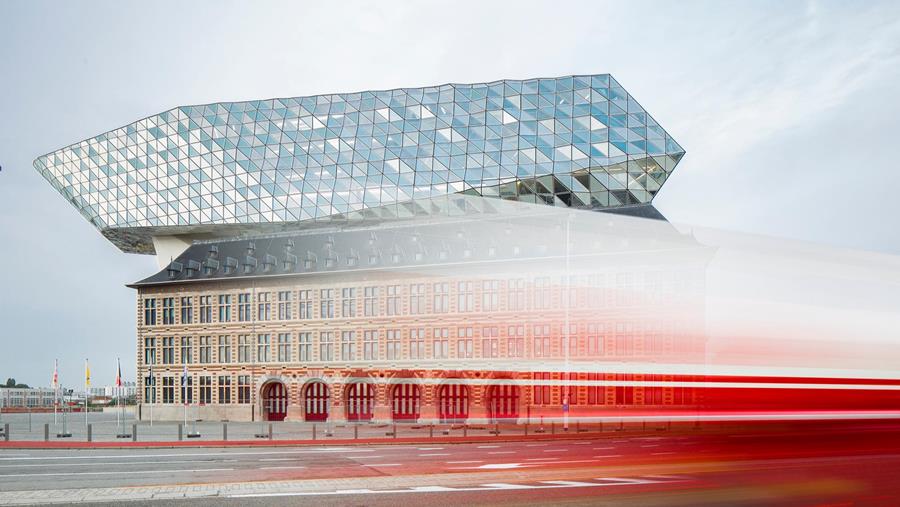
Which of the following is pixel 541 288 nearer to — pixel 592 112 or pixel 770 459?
pixel 592 112

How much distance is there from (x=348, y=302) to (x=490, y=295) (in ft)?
41.4

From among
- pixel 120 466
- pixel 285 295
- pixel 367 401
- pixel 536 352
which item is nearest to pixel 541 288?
pixel 536 352

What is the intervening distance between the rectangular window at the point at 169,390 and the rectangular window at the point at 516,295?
32205 mm

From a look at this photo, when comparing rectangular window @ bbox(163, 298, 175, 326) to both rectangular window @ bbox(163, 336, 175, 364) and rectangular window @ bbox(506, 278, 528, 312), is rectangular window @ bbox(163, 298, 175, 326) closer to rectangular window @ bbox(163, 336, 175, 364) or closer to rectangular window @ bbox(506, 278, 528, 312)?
rectangular window @ bbox(163, 336, 175, 364)

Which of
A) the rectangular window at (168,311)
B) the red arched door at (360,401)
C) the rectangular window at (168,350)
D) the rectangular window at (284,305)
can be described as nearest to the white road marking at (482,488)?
the red arched door at (360,401)

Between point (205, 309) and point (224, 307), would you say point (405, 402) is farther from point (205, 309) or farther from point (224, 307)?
point (205, 309)

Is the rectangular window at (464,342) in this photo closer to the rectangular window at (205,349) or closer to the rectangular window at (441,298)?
the rectangular window at (441,298)

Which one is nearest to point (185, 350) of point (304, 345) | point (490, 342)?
point (304, 345)

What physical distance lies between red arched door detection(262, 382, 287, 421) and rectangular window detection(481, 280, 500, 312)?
19.2m

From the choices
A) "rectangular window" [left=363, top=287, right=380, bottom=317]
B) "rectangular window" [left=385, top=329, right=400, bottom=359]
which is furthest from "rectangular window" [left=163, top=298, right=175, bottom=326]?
"rectangular window" [left=385, top=329, right=400, bottom=359]

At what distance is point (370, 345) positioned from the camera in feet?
238

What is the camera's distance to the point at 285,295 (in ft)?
247

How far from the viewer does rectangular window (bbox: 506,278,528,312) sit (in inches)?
2608

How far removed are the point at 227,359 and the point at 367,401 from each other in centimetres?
1391
